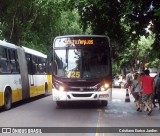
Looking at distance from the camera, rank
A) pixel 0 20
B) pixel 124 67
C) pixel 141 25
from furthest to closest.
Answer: pixel 124 67 < pixel 0 20 < pixel 141 25

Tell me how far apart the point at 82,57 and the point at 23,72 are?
418cm

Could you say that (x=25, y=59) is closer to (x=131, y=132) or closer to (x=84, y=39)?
(x=84, y=39)

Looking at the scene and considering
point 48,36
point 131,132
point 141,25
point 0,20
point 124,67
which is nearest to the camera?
point 131,132

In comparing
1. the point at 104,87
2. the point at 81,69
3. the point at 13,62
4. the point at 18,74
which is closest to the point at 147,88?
the point at 104,87

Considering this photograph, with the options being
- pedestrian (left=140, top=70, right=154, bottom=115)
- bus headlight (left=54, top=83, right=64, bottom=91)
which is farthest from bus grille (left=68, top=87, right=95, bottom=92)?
pedestrian (left=140, top=70, right=154, bottom=115)

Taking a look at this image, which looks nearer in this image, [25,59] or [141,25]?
[141,25]

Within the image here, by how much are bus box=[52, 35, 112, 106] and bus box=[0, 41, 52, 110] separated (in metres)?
1.92

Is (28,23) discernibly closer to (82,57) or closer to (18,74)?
(18,74)

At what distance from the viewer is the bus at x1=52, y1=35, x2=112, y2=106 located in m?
19.4

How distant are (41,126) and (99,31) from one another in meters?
12.0

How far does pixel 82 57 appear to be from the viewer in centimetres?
1986

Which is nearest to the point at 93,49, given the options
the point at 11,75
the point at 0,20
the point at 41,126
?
the point at 11,75

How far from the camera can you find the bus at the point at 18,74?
18.8 m

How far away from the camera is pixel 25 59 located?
23.8m
